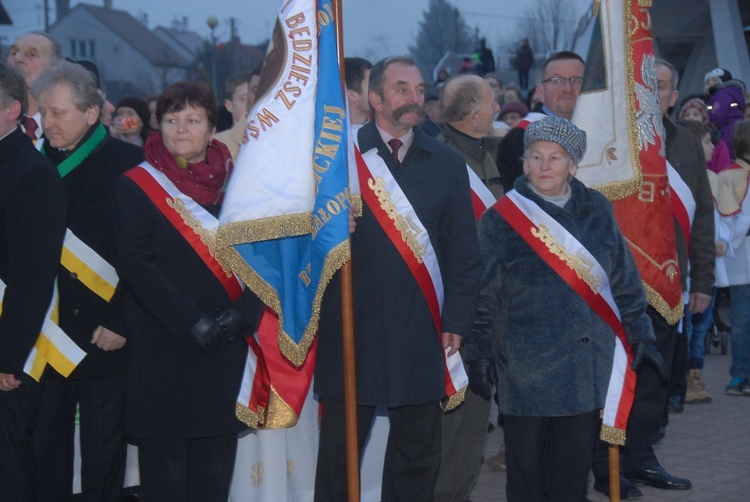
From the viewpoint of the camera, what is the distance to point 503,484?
6.38 metres

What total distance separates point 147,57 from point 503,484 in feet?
255

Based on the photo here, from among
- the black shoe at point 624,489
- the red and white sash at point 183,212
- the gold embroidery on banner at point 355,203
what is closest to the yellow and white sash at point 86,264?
the red and white sash at point 183,212

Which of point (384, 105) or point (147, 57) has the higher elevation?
point (147, 57)

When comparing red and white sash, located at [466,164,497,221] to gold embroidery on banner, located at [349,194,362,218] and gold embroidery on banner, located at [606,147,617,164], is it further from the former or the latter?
gold embroidery on banner, located at [349,194,362,218]

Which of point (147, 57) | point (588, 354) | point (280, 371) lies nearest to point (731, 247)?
point (588, 354)

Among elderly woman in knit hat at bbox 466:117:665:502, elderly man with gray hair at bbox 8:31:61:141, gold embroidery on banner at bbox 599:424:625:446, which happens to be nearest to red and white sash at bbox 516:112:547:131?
elderly woman in knit hat at bbox 466:117:665:502

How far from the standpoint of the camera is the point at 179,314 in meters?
4.26

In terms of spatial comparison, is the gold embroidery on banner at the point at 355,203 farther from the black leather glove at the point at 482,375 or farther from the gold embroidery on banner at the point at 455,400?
the gold embroidery on banner at the point at 455,400

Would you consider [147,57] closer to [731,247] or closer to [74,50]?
[74,50]

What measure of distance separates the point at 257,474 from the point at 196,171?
176 cm

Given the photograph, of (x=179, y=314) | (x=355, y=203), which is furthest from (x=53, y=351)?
(x=355, y=203)

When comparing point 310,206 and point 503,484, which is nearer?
point 310,206

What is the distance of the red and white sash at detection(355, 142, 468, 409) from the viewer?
4652 mm

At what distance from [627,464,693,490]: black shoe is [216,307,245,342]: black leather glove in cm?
291
